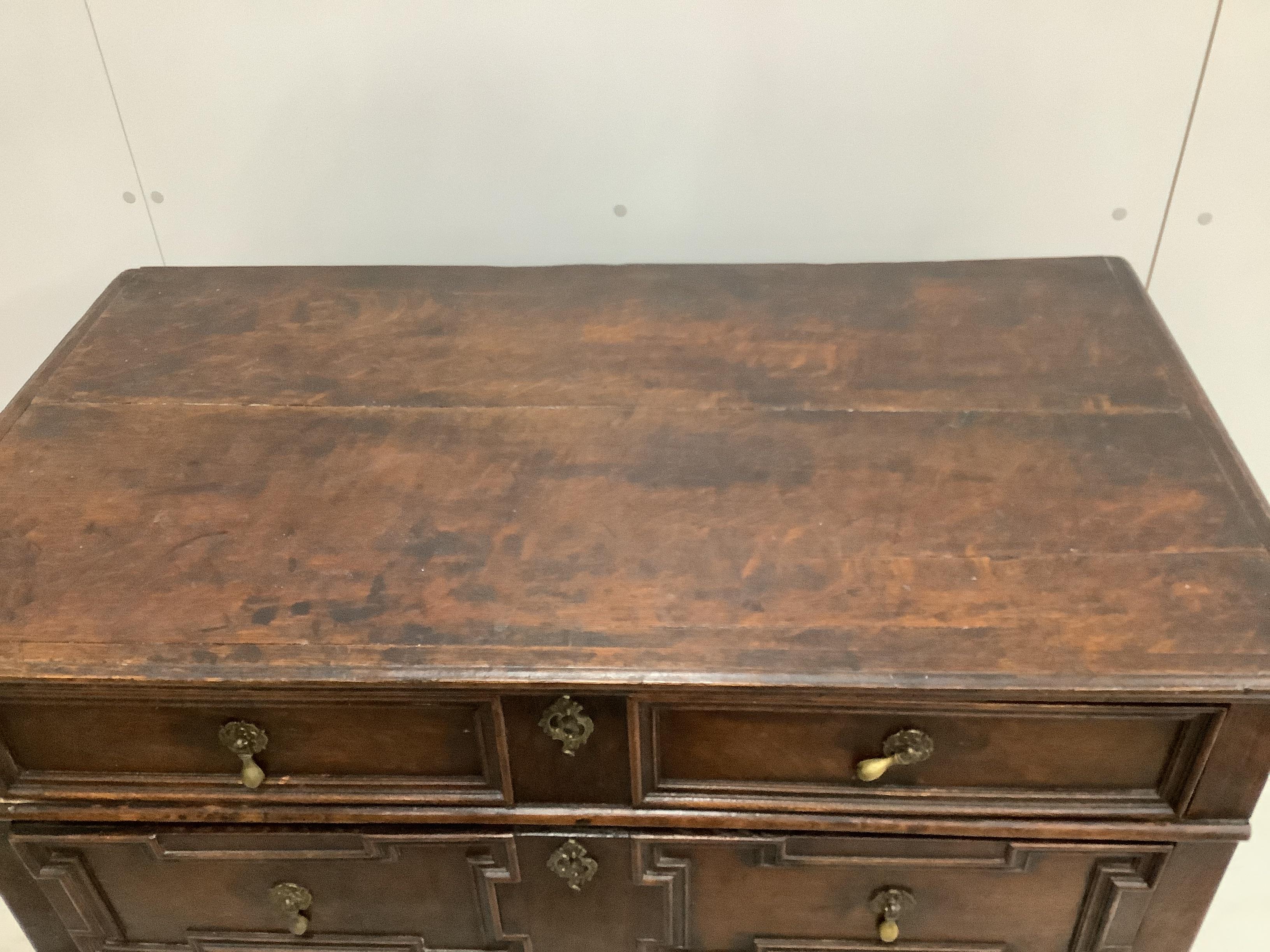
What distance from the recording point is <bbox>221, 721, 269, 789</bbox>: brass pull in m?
0.97

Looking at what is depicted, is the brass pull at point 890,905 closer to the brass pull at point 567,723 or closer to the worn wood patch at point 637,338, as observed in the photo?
the brass pull at point 567,723

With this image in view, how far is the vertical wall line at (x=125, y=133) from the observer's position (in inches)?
52.4

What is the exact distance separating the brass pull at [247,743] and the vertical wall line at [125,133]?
0.83 metres

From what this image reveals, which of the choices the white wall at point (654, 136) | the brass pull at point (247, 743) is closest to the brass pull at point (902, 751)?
the brass pull at point (247, 743)

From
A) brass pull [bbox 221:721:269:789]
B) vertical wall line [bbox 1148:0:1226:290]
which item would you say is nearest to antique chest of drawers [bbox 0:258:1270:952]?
brass pull [bbox 221:721:269:789]

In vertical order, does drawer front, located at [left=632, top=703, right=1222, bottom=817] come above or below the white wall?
below

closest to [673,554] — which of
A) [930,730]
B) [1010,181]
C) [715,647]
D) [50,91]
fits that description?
[715,647]

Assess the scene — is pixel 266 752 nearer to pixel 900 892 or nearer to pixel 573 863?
pixel 573 863

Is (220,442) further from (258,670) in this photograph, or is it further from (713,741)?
(713,741)

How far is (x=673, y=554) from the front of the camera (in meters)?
0.98

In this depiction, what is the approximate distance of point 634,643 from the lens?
896 mm

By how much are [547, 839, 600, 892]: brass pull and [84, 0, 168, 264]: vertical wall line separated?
3.36 feet

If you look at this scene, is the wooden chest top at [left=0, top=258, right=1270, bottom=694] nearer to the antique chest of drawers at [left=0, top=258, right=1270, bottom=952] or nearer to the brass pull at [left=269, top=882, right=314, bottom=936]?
the antique chest of drawers at [left=0, top=258, right=1270, bottom=952]

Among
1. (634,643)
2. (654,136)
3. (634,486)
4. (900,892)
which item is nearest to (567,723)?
(634,643)
